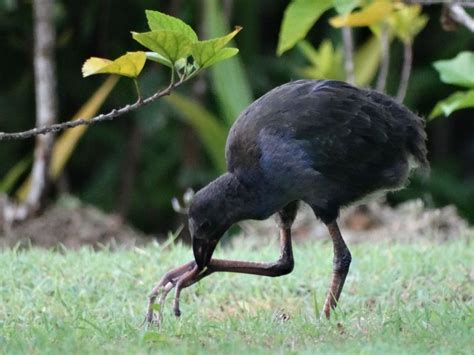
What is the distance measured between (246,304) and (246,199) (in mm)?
718

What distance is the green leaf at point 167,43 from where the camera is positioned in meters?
4.29

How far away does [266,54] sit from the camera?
1230cm

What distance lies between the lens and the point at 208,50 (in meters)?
4.43

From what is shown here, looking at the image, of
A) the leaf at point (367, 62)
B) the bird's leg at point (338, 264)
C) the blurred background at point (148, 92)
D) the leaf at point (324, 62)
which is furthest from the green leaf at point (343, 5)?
the blurred background at point (148, 92)

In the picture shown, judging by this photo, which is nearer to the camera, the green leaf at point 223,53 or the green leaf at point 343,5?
the green leaf at point 223,53

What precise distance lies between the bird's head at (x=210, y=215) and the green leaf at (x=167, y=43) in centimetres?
112

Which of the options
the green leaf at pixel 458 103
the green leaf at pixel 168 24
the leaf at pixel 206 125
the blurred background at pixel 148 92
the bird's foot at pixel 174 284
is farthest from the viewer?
the blurred background at pixel 148 92

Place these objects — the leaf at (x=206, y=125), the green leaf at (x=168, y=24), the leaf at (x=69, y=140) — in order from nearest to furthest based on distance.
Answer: the green leaf at (x=168, y=24), the leaf at (x=69, y=140), the leaf at (x=206, y=125)

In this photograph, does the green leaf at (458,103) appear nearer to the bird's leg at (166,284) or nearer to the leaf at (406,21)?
the bird's leg at (166,284)

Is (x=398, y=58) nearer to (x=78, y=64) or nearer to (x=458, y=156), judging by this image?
(x=458, y=156)

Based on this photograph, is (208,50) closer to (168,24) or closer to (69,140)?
(168,24)

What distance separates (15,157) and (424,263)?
6593 mm

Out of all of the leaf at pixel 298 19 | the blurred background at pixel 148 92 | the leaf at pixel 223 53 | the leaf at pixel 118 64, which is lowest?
the blurred background at pixel 148 92

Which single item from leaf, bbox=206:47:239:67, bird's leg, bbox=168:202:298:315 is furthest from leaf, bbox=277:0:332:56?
leaf, bbox=206:47:239:67
